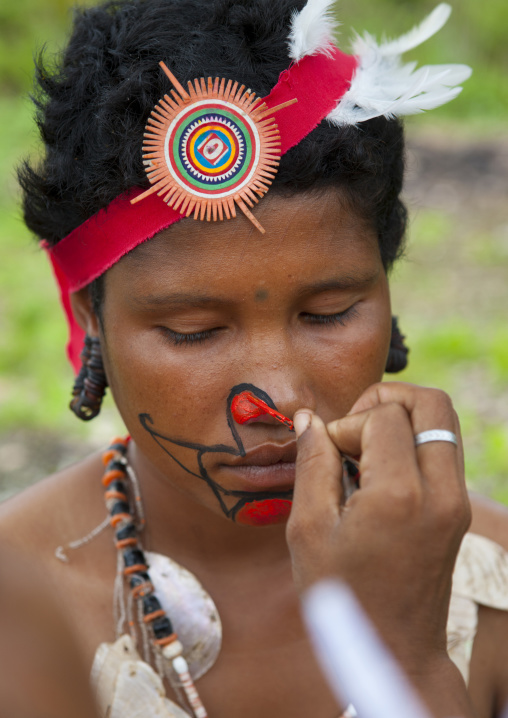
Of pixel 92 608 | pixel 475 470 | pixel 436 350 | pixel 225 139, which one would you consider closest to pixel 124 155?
pixel 225 139

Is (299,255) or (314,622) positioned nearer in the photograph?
(314,622)

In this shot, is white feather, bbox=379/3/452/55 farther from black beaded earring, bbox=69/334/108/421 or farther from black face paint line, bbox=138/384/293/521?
black beaded earring, bbox=69/334/108/421

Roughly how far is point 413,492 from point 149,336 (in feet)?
2.96

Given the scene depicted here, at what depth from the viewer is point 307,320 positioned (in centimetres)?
219

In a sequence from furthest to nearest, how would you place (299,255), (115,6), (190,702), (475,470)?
(475,470) → (115,6) → (190,702) → (299,255)

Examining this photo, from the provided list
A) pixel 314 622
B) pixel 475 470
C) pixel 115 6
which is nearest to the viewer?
pixel 314 622

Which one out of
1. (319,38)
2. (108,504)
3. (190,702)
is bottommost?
(190,702)

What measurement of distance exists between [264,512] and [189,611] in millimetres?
541

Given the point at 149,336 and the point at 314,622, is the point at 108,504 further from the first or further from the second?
the point at 314,622

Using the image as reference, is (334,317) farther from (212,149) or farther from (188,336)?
(212,149)

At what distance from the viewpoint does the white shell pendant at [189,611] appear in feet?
8.28

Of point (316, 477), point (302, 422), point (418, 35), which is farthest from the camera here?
point (418, 35)

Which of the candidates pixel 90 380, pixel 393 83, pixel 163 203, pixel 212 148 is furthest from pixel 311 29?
pixel 90 380

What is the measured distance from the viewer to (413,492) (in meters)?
1.60
